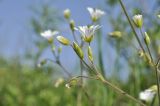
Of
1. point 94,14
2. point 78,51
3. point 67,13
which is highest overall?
point 67,13

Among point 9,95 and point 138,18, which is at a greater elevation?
point 9,95

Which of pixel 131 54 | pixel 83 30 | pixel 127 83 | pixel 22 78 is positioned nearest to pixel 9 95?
pixel 22 78

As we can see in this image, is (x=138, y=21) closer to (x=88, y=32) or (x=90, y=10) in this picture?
(x=88, y=32)

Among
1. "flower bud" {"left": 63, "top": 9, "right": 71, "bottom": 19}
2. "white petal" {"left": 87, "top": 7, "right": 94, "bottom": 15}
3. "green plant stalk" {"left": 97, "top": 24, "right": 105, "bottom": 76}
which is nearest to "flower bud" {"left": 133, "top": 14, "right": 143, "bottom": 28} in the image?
"white petal" {"left": 87, "top": 7, "right": 94, "bottom": 15}

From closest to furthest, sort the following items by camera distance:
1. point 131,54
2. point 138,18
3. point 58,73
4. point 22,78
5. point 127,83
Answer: point 138,18
point 131,54
point 127,83
point 22,78
point 58,73

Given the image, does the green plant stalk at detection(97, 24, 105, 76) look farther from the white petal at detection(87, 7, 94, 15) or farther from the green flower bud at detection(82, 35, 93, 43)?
the green flower bud at detection(82, 35, 93, 43)

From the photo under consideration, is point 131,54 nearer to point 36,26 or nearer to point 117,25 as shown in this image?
point 117,25

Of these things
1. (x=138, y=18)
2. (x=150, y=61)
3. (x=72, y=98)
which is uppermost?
(x=72, y=98)

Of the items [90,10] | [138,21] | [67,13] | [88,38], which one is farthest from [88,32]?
[67,13]

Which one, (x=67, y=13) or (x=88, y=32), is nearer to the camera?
(x=88, y=32)

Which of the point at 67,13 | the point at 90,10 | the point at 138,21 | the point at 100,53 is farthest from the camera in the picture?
the point at 100,53

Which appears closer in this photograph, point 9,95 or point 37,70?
point 9,95
